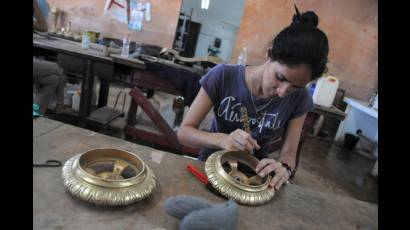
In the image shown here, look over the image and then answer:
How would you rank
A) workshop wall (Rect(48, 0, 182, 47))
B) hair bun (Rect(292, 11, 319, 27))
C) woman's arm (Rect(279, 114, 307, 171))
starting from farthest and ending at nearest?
workshop wall (Rect(48, 0, 182, 47)), woman's arm (Rect(279, 114, 307, 171)), hair bun (Rect(292, 11, 319, 27))

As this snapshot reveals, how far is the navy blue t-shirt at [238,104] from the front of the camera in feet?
4.91

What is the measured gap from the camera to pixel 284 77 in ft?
4.04

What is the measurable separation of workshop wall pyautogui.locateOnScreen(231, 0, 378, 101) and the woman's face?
3963 mm

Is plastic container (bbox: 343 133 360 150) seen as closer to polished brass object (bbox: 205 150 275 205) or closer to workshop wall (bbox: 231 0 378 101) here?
workshop wall (bbox: 231 0 378 101)

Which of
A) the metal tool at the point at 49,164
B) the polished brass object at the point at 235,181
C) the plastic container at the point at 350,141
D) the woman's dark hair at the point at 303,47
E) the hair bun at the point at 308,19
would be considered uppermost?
the hair bun at the point at 308,19

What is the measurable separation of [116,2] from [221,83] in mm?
5106

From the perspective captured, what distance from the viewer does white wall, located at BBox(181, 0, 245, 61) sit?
19.1 ft

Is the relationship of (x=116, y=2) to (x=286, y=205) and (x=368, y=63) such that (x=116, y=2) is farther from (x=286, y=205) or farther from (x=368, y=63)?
(x=286, y=205)

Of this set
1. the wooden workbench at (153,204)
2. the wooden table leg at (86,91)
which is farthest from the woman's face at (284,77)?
the wooden table leg at (86,91)

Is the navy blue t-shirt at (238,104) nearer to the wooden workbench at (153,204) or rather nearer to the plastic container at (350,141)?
the wooden workbench at (153,204)

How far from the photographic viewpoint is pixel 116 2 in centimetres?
572

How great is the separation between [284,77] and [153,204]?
767mm

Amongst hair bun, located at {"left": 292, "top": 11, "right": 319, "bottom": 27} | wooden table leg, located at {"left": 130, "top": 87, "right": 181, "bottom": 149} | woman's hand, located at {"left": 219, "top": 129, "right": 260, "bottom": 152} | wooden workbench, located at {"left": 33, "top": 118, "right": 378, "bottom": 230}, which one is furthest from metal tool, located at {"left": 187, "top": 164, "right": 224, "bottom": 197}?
wooden table leg, located at {"left": 130, "top": 87, "right": 181, "bottom": 149}

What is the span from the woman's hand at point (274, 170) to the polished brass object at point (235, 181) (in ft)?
0.07
